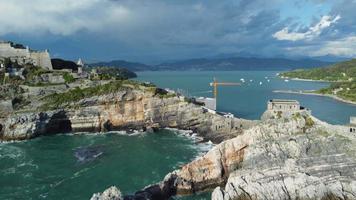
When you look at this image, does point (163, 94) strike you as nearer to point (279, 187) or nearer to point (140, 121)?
point (140, 121)

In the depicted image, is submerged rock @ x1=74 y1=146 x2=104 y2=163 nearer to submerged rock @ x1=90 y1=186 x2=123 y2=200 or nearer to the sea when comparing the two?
the sea

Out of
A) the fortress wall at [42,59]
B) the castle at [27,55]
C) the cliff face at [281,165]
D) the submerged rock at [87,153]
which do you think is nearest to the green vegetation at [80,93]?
the submerged rock at [87,153]

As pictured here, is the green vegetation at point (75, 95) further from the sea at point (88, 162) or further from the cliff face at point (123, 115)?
the sea at point (88, 162)

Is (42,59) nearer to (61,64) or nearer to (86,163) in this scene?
(61,64)

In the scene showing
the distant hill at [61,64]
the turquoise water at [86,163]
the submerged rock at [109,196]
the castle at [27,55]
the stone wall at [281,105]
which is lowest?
the turquoise water at [86,163]

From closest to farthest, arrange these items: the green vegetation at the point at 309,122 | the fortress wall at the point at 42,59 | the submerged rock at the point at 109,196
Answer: the submerged rock at the point at 109,196 < the green vegetation at the point at 309,122 < the fortress wall at the point at 42,59

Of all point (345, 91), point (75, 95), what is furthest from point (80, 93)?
point (345, 91)

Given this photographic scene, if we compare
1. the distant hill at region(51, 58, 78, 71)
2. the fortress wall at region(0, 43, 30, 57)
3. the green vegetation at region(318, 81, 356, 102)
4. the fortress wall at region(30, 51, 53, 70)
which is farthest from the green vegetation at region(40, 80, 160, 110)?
the green vegetation at region(318, 81, 356, 102)
